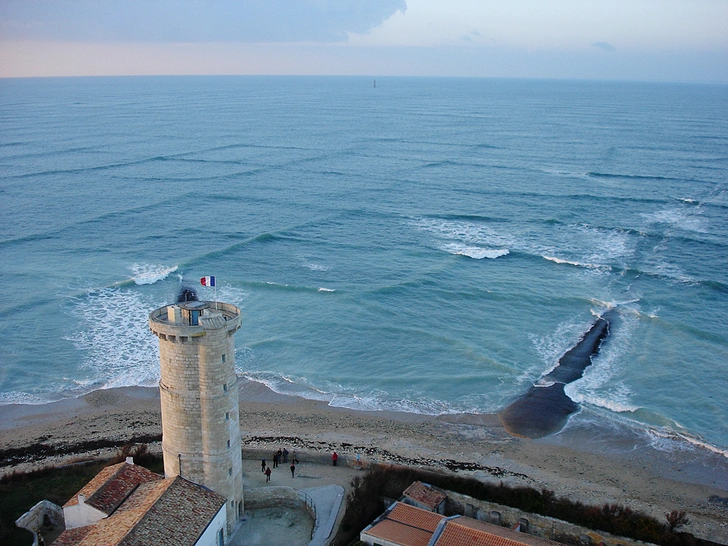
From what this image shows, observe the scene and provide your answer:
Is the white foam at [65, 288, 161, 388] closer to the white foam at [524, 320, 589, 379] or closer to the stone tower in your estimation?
the stone tower

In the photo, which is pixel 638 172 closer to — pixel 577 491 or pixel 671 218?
pixel 671 218

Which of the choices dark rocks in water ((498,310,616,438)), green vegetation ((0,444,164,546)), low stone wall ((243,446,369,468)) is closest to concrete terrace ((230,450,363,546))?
low stone wall ((243,446,369,468))

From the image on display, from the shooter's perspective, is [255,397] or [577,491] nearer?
[577,491]

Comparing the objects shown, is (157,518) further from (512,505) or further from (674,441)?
(674,441)

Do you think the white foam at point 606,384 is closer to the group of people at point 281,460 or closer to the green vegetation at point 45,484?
the group of people at point 281,460

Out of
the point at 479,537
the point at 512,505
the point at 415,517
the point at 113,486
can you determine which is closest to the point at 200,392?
the point at 113,486

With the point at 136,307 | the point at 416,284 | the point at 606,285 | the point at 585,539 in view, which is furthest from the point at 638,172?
the point at 585,539
